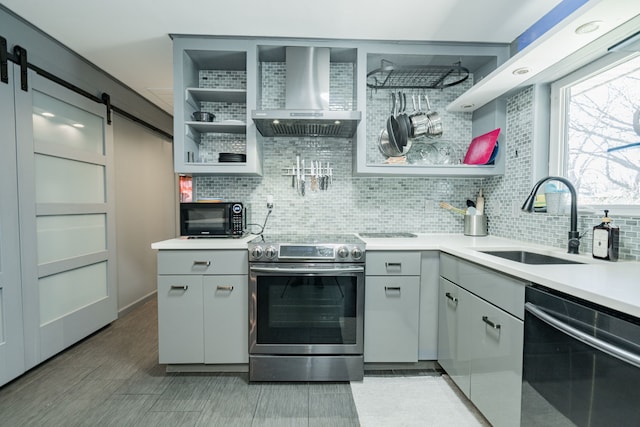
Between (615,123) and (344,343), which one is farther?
(344,343)

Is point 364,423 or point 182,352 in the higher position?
point 182,352

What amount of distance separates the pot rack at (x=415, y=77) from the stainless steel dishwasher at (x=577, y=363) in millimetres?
1869

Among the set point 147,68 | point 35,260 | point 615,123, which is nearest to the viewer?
point 615,123

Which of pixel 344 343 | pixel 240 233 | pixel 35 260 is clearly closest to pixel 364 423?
pixel 344 343

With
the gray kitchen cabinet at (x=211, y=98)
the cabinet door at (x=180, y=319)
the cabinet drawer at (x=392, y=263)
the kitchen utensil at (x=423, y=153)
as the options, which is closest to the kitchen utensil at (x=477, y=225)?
the kitchen utensil at (x=423, y=153)

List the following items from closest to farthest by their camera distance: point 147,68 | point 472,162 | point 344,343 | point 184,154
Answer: point 344,343, point 184,154, point 472,162, point 147,68

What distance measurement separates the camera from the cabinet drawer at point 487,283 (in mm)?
1222

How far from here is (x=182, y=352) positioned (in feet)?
6.23

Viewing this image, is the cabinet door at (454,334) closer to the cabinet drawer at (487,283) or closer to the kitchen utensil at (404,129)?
the cabinet drawer at (487,283)

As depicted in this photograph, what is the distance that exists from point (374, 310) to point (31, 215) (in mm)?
2416

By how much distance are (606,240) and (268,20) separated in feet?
7.50

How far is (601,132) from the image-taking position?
160cm

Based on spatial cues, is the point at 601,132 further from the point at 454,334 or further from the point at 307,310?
the point at 307,310

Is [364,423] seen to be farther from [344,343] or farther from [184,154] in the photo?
[184,154]
